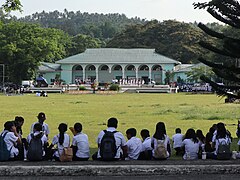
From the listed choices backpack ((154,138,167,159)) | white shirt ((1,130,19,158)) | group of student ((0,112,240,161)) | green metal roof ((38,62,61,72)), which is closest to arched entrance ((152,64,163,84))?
green metal roof ((38,62,61,72))

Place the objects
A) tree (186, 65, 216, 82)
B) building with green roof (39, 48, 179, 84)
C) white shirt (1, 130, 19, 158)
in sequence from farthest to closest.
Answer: building with green roof (39, 48, 179, 84)
tree (186, 65, 216, 82)
white shirt (1, 130, 19, 158)

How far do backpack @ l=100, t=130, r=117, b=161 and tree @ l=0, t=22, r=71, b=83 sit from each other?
44.6 metres

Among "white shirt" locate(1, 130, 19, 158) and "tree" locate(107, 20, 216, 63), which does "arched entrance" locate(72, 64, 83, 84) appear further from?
"white shirt" locate(1, 130, 19, 158)

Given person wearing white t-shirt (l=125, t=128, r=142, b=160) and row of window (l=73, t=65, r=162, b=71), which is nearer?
person wearing white t-shirt (l=125, t=128, r=142, b=160)

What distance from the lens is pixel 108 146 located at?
291 inches

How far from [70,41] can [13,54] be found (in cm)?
2326

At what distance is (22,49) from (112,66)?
13.7 metres

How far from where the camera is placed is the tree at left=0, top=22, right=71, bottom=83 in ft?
169

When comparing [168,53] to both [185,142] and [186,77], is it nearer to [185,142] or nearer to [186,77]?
[186,77]

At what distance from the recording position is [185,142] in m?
8.16

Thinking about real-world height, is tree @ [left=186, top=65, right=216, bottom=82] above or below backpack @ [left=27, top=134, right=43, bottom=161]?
above

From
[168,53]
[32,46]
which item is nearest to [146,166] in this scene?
[32,46]

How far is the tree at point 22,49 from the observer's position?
169 feet

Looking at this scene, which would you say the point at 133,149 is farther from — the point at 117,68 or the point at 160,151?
the point at 117,68
